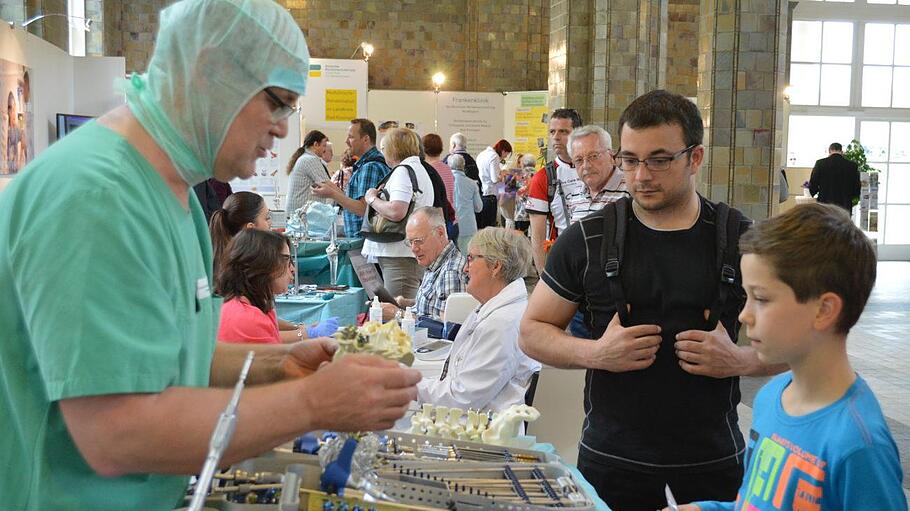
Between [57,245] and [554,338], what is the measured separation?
167 centimetres

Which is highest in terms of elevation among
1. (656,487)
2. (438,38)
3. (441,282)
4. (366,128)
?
(438,38)

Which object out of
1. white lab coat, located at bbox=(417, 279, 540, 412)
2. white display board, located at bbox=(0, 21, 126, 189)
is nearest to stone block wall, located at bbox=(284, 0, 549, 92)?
white display board, located at bbox=(0, 21, 126, 189)

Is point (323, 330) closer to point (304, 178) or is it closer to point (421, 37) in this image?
point (304, 178)

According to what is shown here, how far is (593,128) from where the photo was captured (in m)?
5.40

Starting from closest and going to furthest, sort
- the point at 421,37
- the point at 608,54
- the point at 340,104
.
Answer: the point at 608,54 < the point at 340,104 < the point at 421,37

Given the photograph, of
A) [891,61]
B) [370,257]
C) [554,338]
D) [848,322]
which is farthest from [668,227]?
[891,61]

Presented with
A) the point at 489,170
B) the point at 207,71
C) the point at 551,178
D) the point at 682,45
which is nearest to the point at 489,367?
the point at 207,71

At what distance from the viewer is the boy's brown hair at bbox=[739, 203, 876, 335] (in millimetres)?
1914

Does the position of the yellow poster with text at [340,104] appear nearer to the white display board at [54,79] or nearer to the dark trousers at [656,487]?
the white display board at [54,79]

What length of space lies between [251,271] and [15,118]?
22.6 feet

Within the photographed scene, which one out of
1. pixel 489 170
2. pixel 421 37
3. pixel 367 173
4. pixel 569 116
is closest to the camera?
pixel 569 116

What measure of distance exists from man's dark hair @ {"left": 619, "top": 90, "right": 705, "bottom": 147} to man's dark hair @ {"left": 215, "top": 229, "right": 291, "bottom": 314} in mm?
2087

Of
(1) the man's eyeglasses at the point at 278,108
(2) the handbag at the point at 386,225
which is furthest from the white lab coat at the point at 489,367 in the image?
(2) the handbag at the point at 386,225

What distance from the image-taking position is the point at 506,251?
4.20 m
